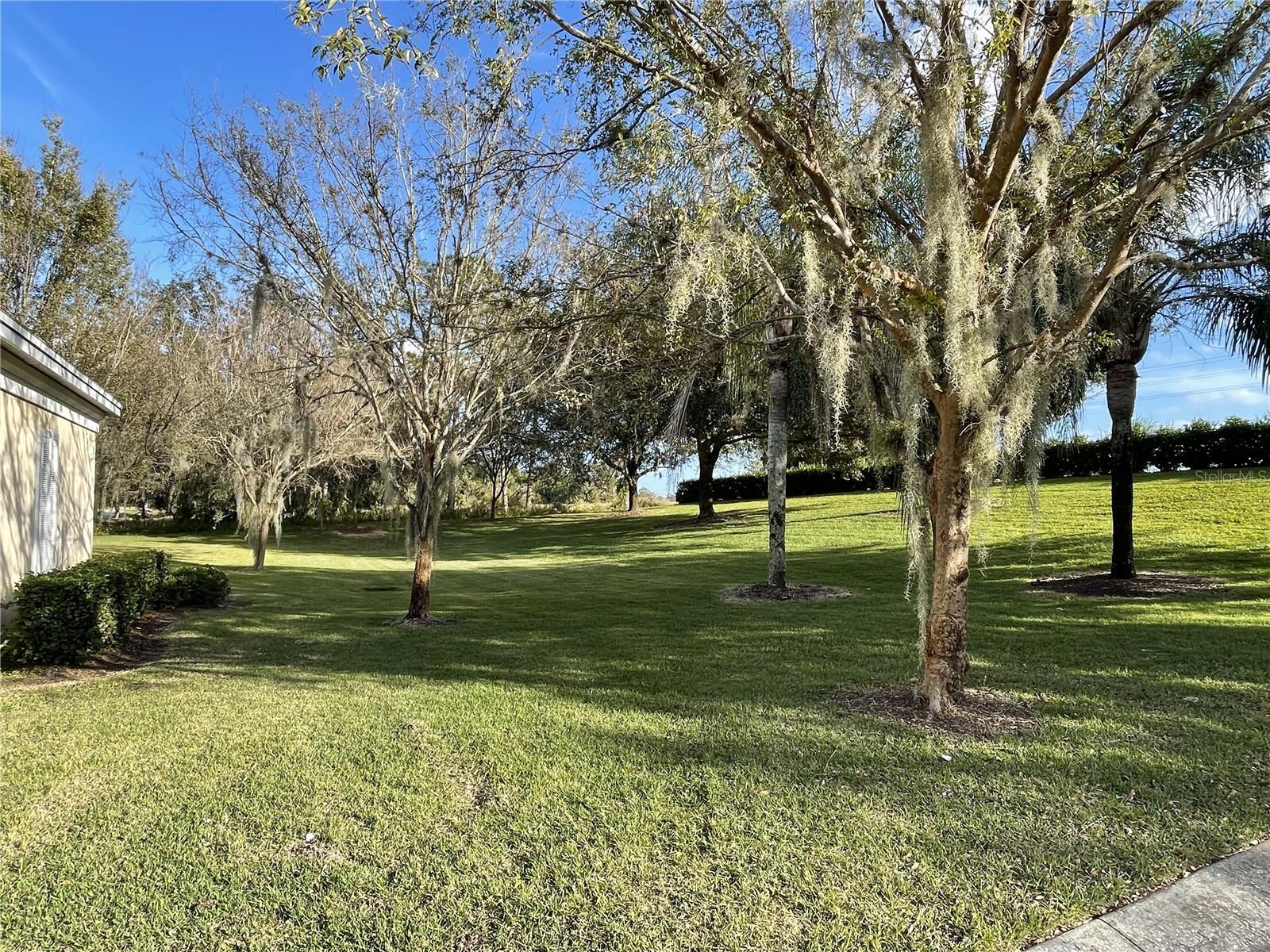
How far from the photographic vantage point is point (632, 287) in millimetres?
6328

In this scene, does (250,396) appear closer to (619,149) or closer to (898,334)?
(619,149)

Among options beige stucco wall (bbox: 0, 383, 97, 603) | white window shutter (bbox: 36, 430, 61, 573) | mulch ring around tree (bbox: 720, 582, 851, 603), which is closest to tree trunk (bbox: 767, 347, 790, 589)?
mulch ring around tree (bbox: 720, 582, 851, 603)

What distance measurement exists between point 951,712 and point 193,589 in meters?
10.1

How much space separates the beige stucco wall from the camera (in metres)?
6.72

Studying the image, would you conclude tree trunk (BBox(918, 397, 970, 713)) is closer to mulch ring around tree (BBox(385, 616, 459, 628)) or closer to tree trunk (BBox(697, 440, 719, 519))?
mulch ring around tree (BBox(385, 616, 459, 628))

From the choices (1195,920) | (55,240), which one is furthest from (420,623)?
(55,240)

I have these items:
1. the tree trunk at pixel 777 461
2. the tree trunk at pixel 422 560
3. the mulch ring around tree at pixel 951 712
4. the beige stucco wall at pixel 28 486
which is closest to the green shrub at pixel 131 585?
the beige stucco wall at pixel 28 486

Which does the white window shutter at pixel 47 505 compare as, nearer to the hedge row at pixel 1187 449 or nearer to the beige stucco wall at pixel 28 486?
→ the beige stucco wall at pixel 28 486

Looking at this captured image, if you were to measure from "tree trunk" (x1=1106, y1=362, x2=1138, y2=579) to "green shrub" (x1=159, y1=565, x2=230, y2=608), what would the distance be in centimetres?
1239

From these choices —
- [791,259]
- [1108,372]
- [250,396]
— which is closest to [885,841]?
[791,259]

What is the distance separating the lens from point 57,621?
6.31m

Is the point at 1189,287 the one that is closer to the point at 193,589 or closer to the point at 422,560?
the point at 422,560

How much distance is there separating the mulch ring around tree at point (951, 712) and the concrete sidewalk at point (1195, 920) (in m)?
1.45

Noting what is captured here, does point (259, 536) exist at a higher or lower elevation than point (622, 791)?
higher
